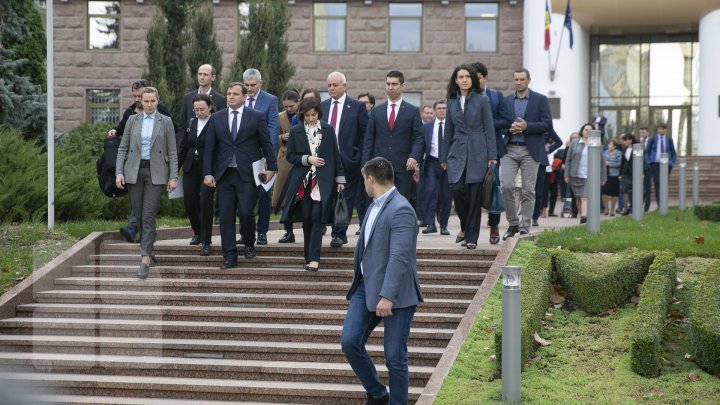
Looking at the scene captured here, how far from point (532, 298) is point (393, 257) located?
7.47ft

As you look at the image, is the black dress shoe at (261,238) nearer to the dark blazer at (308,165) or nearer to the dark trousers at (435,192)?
the dark blazer at (308,165)

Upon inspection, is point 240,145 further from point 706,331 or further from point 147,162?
point 706,331

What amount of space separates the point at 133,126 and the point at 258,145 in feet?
4.67

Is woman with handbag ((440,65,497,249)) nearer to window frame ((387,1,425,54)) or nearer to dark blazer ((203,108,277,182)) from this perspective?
dark blazer ((203,108,277,182))

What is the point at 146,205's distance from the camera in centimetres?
1238

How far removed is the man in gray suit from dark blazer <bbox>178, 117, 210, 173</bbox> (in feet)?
17.3

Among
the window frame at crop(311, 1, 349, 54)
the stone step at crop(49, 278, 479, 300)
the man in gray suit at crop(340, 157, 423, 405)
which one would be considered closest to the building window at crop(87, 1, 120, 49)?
the window frame at crop(311, 1, 349, 54)

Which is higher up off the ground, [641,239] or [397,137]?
[397,137]

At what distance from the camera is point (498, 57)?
32594 millimetres

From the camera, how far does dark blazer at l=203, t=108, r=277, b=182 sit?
12625 mm

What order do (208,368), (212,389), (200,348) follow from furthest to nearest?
(200,348), (208,368), (212,389)

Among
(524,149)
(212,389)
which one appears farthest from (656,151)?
(212,389)

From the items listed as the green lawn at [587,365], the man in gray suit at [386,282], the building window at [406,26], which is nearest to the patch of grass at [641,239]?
the green lawn at [587,365]

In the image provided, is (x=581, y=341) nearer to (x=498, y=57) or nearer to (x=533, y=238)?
(x=533, y=238)
